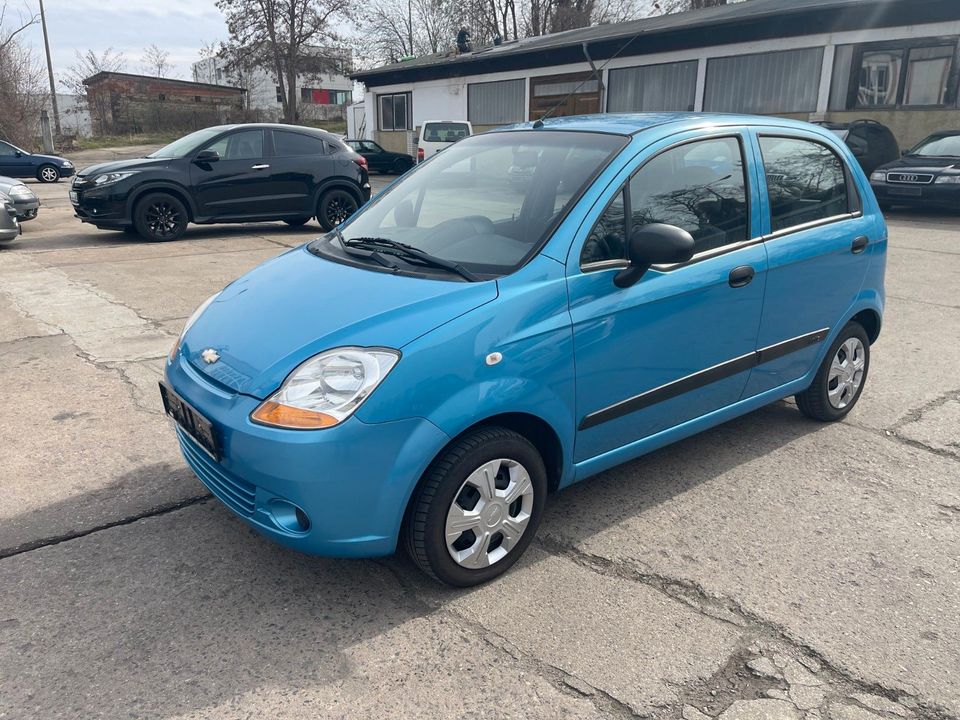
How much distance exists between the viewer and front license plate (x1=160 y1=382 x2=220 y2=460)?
2.70m

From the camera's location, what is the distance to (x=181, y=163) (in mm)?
10703

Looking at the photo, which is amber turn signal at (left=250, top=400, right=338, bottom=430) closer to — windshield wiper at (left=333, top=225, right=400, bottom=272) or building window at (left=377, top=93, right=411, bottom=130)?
windshield wiper at (left=333, top=225, right=400, bottom=272)

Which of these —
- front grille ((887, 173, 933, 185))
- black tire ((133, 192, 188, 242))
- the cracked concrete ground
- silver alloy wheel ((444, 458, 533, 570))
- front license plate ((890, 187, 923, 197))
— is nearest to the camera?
the cracked concrete ground

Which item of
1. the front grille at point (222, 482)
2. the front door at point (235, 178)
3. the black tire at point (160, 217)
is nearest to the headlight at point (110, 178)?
the black tire at point (160, 217)

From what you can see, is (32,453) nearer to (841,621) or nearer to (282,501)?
(282,501)

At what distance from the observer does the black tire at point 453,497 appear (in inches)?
103

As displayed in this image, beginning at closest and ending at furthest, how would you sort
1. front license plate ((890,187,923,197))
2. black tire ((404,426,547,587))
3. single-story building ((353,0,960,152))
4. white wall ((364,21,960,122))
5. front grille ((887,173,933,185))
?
black tire ((404,426,547,587))
front grille ((887,173,933,185))
front license plate ((890,187,923,197))
single-story building ((353,0,960,152))
white wall ((364,21,960,122))

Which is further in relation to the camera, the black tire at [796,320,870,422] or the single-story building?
the single-story building

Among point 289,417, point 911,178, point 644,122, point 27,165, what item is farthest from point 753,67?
point 289,417

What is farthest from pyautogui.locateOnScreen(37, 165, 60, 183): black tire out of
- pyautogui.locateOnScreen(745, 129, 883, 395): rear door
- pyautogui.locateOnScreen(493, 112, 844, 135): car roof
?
pyautogui.locateOnScreen(745, 129, 883, 395): rear door

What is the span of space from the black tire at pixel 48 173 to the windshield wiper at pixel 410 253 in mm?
22249

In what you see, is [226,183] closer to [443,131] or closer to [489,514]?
[489,514]

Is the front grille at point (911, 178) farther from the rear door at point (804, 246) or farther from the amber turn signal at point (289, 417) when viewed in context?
the amber turn signal at point (289, 417)

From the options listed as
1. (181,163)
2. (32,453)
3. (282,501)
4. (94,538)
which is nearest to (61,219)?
(181,163)
